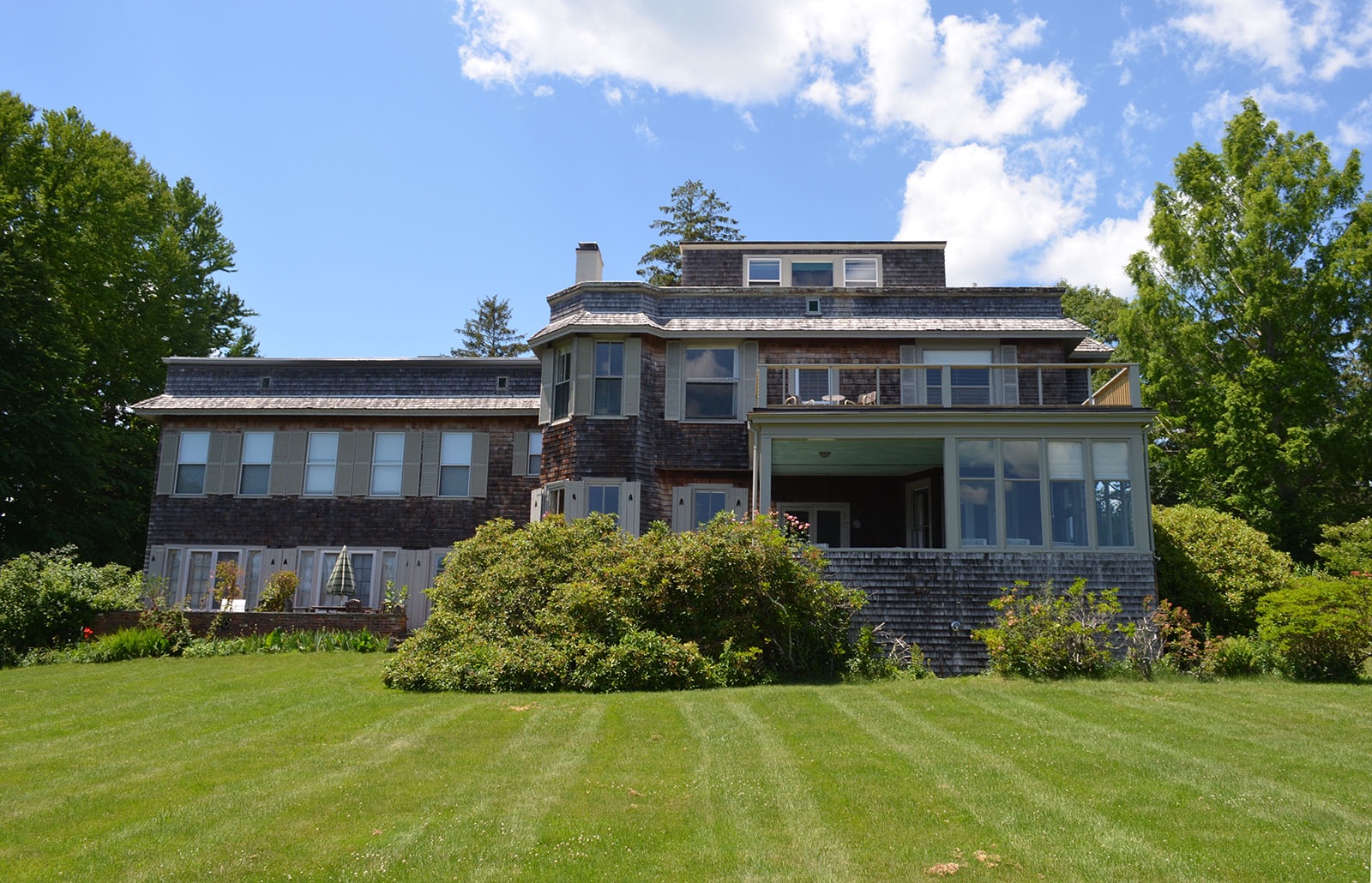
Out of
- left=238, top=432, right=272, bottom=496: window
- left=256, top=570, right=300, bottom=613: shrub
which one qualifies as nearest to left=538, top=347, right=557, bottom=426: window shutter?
left=256, top=570, right=300, bottom=613: shrub

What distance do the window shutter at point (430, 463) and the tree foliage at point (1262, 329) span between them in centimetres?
1956

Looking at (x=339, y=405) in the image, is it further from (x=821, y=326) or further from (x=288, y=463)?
(x=821, y=326)

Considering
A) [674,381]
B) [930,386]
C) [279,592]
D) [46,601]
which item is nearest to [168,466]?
[279,592]

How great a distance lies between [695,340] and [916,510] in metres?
5.83

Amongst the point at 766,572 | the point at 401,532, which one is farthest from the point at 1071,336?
the point at 401,532

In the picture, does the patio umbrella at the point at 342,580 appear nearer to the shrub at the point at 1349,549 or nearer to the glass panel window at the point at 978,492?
the glass panel window at the point at 978,492

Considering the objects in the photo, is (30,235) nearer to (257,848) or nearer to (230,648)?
(230,648)

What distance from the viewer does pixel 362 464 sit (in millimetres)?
23219

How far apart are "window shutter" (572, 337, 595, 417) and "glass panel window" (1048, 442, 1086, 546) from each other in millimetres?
8982

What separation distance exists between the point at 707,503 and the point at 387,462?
26.3ft

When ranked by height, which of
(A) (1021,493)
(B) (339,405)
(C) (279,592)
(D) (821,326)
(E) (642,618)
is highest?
(D) (821,326)

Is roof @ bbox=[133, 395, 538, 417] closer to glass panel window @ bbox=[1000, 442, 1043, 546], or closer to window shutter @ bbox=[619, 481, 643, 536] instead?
window shutter @ bbox=[619, 481, 643, 536]

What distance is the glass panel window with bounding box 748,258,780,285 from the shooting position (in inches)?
969

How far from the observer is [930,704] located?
37.5 ft
